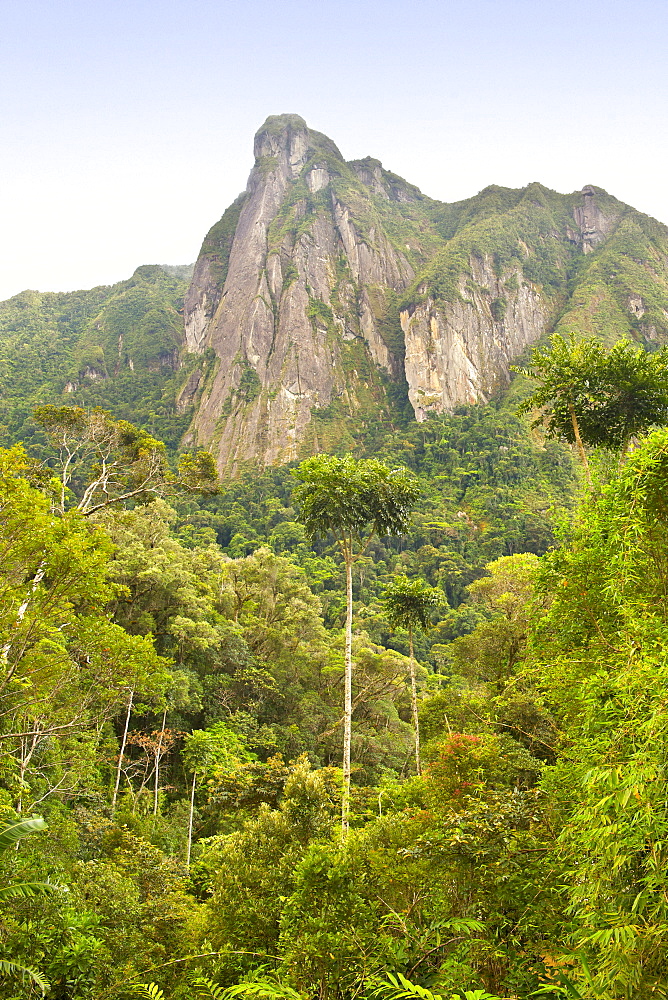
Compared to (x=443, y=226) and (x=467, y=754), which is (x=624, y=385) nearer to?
(x=467, y=754)

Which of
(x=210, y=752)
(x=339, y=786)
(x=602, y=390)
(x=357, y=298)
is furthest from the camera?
(x=357, y=298)

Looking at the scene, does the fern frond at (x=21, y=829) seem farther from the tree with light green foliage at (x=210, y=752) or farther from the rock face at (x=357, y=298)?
the rock face at (x=357, y=298)

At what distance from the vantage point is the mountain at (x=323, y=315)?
106m

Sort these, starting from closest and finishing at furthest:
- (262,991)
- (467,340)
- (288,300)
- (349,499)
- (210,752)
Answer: (262,991)
(349,499)
(210,752)
(467,340)
(288,300)

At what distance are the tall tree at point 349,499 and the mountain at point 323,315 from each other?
79.8m

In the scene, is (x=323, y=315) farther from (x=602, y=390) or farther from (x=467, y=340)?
(x=602, y=390)

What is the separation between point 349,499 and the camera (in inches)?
547

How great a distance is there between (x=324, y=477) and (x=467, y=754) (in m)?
8.27

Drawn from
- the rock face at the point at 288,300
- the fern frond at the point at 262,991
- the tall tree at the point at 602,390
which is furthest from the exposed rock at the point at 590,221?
the fern frond at the point at 262,991

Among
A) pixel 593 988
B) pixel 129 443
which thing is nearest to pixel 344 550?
pixel 129 443

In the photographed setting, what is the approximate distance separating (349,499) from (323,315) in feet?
371

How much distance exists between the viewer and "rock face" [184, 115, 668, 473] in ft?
350

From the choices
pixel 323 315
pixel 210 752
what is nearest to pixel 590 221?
pixel 323 315

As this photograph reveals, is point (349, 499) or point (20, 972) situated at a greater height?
point (349, 499)
